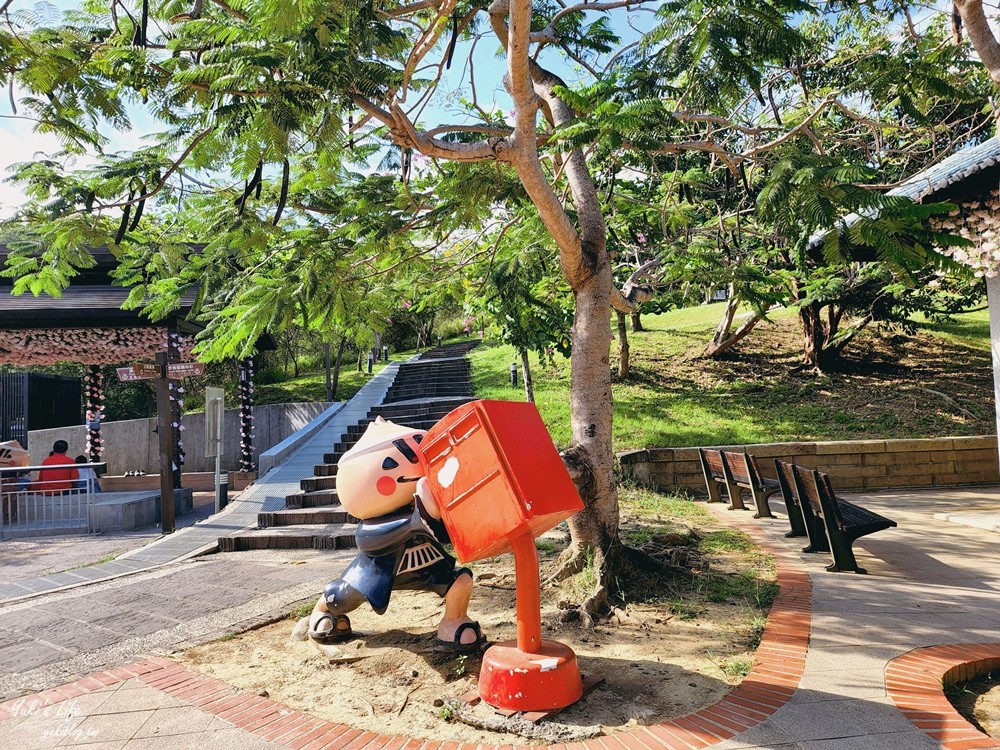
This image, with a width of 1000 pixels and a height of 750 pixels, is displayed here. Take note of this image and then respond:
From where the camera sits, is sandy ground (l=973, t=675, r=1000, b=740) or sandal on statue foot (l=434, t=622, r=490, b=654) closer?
sandy ground (l=973, t=675, r=1000, b=740)

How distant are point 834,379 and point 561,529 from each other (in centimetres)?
944

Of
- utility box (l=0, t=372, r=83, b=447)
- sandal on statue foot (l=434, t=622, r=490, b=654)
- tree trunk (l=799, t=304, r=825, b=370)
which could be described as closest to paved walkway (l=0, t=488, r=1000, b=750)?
sandal on statue foot (l=434, t=622, r=490, b=654)

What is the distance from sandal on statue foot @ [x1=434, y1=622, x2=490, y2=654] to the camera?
4.19 metres

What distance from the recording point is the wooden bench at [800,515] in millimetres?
6477

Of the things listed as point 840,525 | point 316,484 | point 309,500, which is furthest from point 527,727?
point 316,484

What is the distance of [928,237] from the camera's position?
440 cm

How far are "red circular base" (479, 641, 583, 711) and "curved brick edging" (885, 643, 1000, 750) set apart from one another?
65.8 inches

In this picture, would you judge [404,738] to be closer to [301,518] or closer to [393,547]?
[393,547]

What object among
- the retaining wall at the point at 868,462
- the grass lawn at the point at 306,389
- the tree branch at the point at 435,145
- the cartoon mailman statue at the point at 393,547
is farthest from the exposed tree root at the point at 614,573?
the grass lawn at the point at 306,389

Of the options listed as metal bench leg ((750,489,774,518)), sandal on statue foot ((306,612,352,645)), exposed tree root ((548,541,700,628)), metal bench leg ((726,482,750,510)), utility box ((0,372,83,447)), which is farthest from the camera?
utility box ((0,372,83,447))

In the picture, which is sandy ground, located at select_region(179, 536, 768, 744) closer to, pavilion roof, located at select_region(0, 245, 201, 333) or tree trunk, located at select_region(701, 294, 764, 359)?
pavilion roof, located at select_region(0, 245, 201, 333)

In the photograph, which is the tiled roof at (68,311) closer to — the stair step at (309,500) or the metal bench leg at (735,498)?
the stair step at (309,500)

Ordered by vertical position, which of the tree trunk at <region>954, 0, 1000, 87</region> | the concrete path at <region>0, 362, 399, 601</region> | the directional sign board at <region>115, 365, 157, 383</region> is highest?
the tree trunk at <region>954, 0, 1000, 87</region>

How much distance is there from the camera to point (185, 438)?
1920 centimetres
